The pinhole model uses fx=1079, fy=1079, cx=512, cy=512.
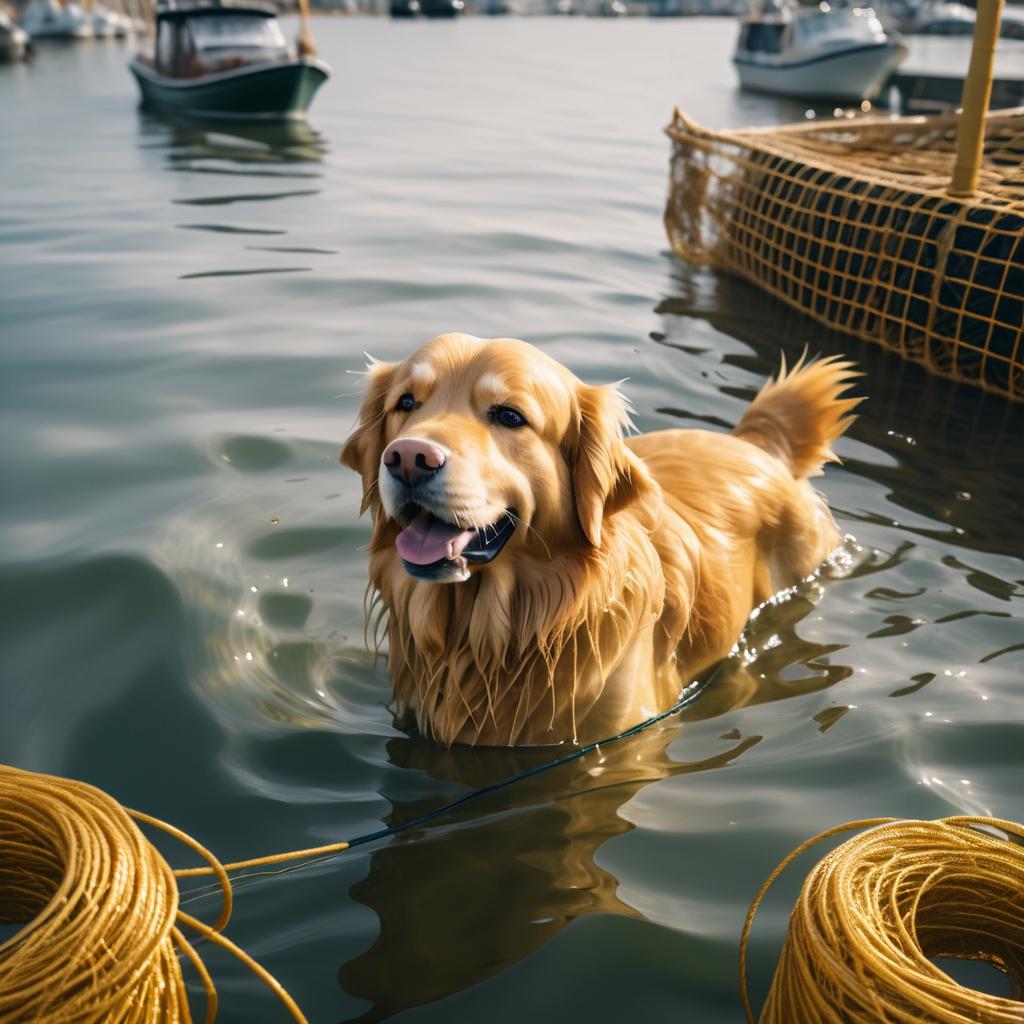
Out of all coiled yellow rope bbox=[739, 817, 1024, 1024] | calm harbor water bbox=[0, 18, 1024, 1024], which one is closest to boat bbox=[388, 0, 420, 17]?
calm harbor water bbox=[0, 18, 1024, 1024]

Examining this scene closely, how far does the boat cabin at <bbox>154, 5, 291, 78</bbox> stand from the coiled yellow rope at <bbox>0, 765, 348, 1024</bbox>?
20.5m

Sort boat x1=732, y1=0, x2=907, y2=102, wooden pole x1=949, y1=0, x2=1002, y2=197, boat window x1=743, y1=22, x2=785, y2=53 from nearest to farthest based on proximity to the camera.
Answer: wooden pole x1=949, y1=0, x2=1002, y2=197 < boat x1=732, y1=0, x2=907, y2=102 < boat window x1=743, y1=22, x2=785, y2=53

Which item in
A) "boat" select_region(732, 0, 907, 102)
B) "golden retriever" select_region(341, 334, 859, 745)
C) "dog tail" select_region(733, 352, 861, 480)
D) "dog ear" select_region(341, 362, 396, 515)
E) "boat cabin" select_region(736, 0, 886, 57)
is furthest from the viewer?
"boat cabin" select_region(736, 0, 886, 57)

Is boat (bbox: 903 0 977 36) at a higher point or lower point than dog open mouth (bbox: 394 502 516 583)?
higher

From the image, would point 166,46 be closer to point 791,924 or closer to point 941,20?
point 791,924

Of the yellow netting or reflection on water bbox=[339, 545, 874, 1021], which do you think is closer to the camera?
reflection on water bbox=[339, 545, 874, 1021]

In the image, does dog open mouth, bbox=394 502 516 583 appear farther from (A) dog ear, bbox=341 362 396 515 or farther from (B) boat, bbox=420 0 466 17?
(B) boat, bbox=420 0 466 17

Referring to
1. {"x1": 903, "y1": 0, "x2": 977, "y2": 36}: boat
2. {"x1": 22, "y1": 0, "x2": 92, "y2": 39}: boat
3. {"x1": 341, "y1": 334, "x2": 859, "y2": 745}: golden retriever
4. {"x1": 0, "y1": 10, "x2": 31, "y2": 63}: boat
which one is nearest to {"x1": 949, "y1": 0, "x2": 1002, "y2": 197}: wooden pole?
{"x1": 341, "y1": 334, "x2": 859, "y2": 745}: golden retriever

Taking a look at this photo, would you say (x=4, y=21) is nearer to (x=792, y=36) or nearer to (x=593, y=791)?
(x=792, y=36)

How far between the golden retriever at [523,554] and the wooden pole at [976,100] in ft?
12.3

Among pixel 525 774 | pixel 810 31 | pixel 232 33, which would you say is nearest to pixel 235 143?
pixel 232 33

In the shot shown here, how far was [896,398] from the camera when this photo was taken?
6.57 metres

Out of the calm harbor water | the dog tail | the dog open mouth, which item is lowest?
the calm harbor water

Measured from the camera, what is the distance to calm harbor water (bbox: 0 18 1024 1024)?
276 cm
